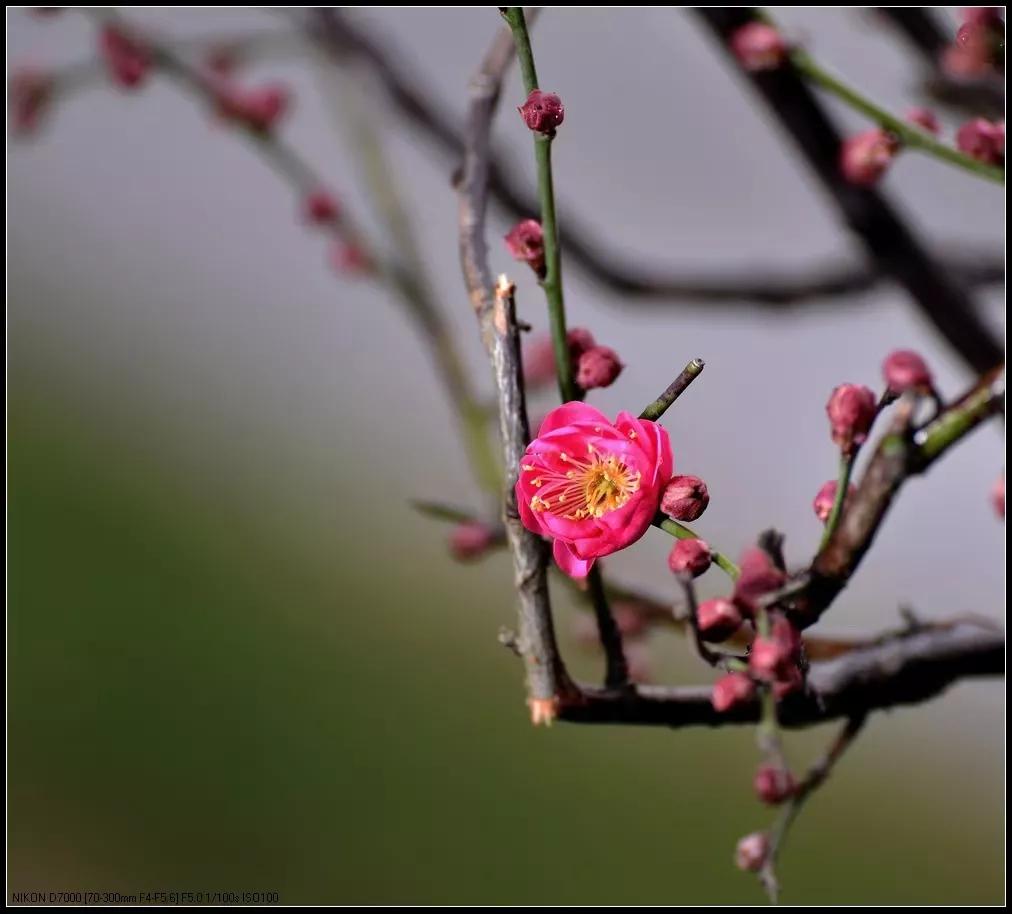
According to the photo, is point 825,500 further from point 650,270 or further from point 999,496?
point 650,270

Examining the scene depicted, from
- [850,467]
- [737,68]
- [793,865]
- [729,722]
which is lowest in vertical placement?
[793,865]

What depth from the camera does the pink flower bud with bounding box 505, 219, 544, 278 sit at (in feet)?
1.28

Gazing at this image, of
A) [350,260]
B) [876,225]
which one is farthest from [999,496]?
[350,260]

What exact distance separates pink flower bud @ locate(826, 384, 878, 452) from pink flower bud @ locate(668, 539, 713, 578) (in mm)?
68

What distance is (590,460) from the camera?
1.29ft

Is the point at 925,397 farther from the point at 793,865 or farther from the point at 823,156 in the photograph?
the point at 793,865

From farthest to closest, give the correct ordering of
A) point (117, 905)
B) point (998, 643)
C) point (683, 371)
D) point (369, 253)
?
point (369, 253) < point (117, 905) < point (998, 643) < point (683, 371)

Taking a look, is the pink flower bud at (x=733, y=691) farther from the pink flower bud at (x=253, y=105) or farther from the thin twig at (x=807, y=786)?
the pink flower bud at (x=253, y=105)

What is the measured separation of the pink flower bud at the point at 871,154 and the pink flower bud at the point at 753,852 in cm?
37

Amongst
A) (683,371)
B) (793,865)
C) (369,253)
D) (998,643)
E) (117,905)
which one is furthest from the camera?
(793,865)

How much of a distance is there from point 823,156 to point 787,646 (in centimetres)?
51

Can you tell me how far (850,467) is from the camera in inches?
14.3

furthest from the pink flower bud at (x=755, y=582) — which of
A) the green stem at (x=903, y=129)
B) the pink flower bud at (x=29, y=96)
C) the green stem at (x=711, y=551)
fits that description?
the pink flower bud at (x=29, y=96)

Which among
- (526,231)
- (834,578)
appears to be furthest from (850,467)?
(526,231)
